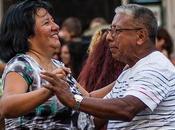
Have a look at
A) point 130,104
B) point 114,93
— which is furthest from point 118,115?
point 114,93

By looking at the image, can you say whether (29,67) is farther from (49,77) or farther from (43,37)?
(49,77)

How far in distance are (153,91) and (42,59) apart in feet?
2.71

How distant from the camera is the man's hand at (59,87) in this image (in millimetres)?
4691

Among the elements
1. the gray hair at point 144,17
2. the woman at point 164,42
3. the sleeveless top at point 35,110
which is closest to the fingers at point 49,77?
the sleeveless top at point 35,110

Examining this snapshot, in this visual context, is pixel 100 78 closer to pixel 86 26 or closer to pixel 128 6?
pixel 128 6

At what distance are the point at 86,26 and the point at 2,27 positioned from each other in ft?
27.4

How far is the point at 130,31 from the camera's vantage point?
16.7 ft

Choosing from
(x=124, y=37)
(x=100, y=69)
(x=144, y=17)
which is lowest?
(x=100, y=69)

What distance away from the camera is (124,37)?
5086 millimetres

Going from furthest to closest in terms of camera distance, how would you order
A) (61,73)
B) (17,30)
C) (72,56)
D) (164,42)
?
(72,56)
(164,42)
(17,30)
(61,73)

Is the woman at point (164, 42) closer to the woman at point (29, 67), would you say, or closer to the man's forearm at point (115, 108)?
the woman at point (29, 67)

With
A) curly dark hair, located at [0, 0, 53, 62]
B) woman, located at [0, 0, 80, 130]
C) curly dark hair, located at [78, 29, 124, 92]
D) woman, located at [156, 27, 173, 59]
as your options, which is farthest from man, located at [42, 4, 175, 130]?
woman, located at [156, 27, 173, 59]

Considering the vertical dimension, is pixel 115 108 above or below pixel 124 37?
below

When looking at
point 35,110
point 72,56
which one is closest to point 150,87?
point 35,110
